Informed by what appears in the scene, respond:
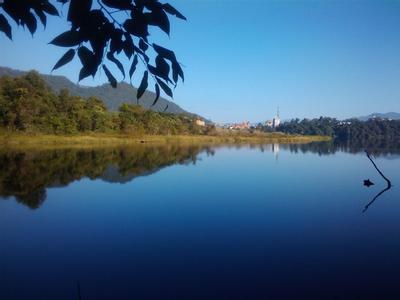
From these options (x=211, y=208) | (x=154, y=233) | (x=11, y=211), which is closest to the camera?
(x=154, y=233)

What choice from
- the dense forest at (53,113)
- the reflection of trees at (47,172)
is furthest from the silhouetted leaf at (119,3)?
the dense forest at (53,113)

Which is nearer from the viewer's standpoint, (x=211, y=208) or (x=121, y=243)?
(x=121, y=243)

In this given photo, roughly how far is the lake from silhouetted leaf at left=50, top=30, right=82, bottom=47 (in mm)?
3953

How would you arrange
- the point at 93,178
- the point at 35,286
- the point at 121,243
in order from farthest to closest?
the point at 93,178 → the point at 121,243 → the point at 35,286

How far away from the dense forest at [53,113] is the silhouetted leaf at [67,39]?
28.2 meters

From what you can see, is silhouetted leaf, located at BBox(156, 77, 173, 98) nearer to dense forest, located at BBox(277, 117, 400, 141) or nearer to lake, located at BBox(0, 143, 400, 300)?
lake, located at BBox(0, 143, 400, 300)

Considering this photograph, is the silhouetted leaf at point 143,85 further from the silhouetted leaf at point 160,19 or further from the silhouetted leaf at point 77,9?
the silhouetted leaf at point 77,9

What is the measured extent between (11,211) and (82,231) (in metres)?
3.24

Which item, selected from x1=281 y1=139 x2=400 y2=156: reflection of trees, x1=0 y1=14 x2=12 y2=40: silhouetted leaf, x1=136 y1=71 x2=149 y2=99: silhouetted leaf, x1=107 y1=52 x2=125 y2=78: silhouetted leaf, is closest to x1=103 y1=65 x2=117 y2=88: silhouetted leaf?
x1=107 y1=52 x2=125 y2=78: silhouetted leaf

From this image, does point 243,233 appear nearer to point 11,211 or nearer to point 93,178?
point 11,211

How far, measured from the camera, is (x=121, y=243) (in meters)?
7.73

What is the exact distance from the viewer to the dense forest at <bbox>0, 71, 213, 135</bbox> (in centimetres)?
3731

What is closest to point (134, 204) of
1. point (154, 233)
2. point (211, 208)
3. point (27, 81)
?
point (211, 208)

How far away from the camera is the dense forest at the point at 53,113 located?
122 feet
